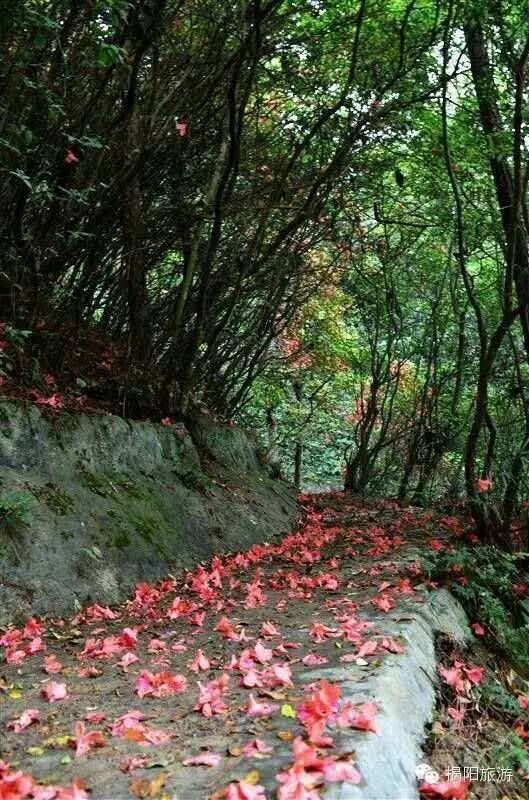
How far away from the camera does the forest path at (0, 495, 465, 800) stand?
7.59 ft

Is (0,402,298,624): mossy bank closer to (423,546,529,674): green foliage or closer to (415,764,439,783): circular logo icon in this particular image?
(423,546,529,674): green foliage

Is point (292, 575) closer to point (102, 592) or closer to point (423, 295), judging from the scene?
point (102, 592)

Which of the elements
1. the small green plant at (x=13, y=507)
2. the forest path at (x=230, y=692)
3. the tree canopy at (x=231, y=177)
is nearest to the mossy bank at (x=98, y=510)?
the small green plant at (x=13, y=507)

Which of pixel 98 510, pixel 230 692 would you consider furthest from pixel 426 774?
pixel 98 510

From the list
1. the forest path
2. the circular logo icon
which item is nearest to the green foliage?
the forest path

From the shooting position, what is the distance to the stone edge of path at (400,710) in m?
2.33

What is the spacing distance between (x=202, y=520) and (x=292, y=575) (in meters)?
1.55

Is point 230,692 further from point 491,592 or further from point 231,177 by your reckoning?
point 231,177

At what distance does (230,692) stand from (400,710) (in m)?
0.81

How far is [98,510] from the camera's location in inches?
226

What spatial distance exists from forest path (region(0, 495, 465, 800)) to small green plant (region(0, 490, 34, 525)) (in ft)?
2.52

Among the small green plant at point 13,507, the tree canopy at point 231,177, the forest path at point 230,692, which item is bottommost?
the forest path at point 230,692

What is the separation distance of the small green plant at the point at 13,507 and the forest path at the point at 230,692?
2.52ft

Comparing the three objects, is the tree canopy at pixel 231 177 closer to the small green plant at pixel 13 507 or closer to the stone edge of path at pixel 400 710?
the small green plant at pixel 13 507
